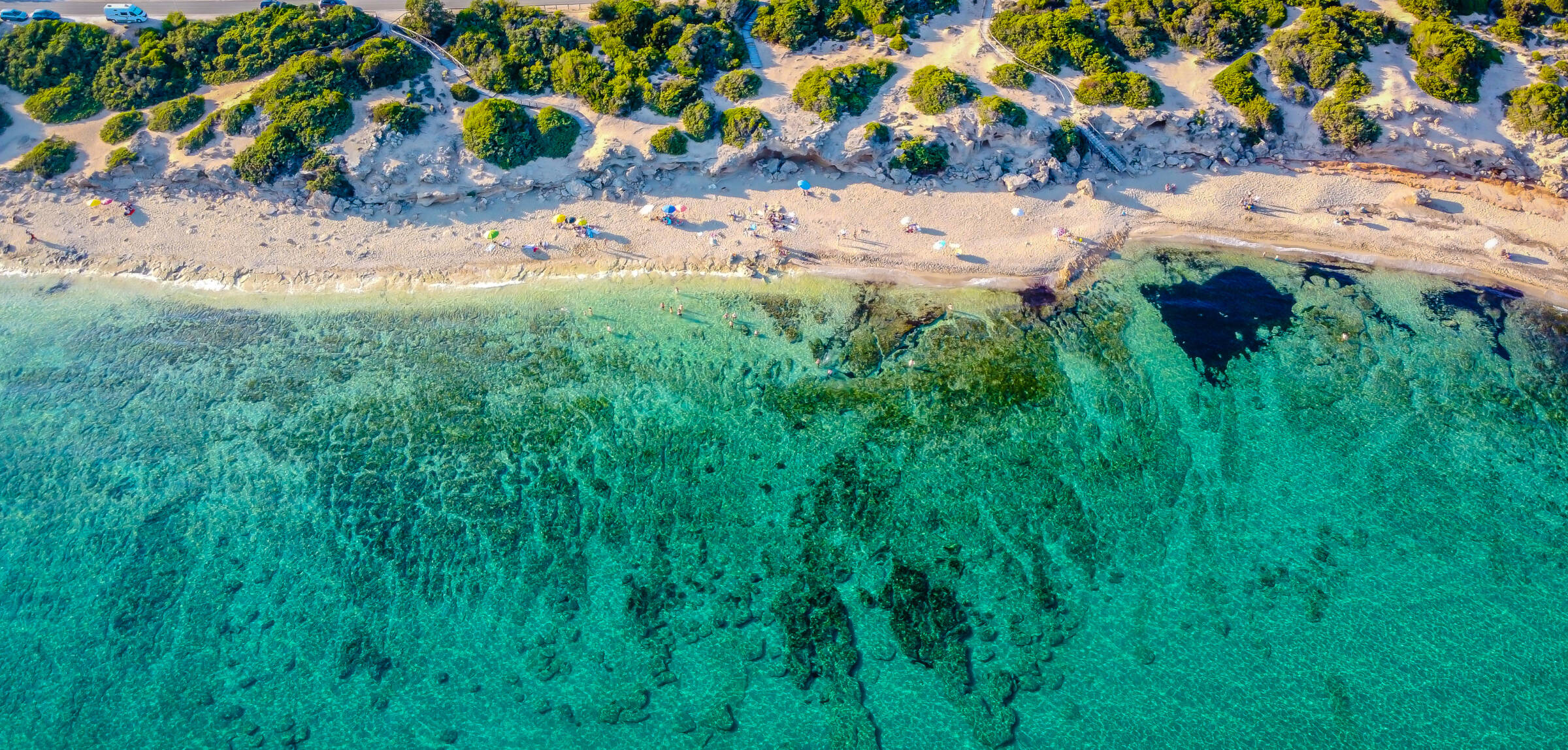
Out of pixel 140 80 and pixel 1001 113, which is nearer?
pixel 1001 113

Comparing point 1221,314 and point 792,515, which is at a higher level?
point 1221,314

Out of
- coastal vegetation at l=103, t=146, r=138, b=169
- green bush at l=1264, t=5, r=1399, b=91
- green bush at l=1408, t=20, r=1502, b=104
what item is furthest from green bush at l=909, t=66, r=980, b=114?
coastal vegetation at l=103, t=146, r=138, b=169

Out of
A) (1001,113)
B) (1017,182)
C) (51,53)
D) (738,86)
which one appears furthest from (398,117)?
(1017,182)

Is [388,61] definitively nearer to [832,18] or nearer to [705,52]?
[705,52]

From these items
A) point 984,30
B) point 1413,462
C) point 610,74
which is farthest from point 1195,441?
point 610,74

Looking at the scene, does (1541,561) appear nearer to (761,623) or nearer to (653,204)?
(761,623)
